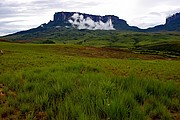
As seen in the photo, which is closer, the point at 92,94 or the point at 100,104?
the point at 100,104

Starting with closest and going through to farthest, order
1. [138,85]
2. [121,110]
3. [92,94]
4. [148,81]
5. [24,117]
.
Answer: [121,110], [24,117], [92,94], [138,85], [148,81]

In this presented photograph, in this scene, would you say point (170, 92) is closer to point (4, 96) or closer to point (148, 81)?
point (148, 81)

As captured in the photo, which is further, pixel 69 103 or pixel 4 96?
pixel 4 96

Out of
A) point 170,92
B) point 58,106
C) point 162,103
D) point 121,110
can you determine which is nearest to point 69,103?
point 58,106

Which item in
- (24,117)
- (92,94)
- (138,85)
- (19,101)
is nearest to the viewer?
(24,117)

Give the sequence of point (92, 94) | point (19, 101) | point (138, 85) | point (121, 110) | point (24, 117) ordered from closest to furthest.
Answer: point (121, 110)
point (24, 117)
point (92, 94)
point (19, 101)
point (138, 85)

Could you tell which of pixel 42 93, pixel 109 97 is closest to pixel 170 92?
pixel 109 97

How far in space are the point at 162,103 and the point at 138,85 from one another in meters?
1.73

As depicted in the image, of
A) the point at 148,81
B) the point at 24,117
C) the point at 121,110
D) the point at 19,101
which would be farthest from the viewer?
the point at 148,81

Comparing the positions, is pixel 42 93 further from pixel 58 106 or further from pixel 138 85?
pixel 138 85

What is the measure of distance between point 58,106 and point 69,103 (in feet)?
1.11

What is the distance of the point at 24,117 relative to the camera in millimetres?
8203

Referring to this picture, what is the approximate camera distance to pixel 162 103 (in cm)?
851

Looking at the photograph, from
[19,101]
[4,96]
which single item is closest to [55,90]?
[19,101]
